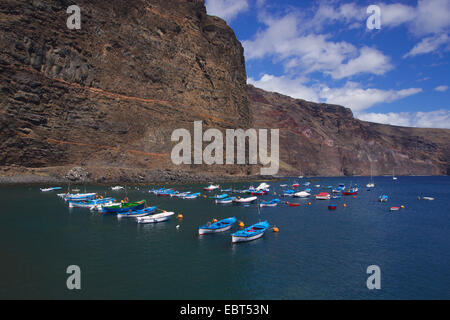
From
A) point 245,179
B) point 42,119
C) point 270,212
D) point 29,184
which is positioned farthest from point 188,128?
point 270,212

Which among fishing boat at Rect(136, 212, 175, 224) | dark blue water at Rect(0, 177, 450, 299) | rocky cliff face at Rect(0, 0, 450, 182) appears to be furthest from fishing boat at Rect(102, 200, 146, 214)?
rocky cliff face at Rect(0, 0, 450, 182)

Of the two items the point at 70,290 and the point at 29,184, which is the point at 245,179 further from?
the point at 70,290

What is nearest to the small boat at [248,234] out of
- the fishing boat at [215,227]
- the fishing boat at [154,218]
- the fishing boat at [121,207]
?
the fishing boat at [215,227]

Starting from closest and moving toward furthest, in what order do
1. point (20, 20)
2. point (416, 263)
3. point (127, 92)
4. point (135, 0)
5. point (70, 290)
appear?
1. point (70, 290)
2. point (416, 263)
3. point (20, 20)
4. point (127, 92)
5. point (135, 0)

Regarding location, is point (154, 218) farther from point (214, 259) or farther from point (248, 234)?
point (214, 259)

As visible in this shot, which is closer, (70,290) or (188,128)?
(70,290)

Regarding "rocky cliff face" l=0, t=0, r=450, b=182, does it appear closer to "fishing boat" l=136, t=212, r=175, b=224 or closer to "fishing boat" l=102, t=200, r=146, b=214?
"fishing boat" l=102, t=200, r=146, b=214
